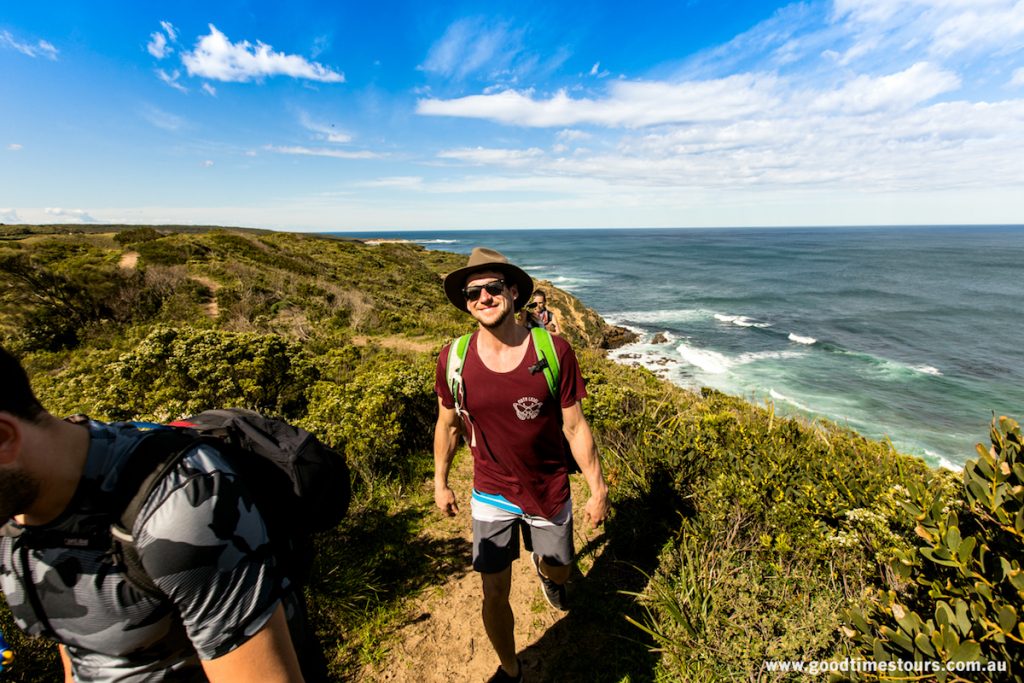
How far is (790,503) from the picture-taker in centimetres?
330

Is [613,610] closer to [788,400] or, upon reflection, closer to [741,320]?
[788,400]

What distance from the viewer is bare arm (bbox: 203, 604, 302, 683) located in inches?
40.7

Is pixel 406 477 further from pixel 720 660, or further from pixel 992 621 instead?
pixel 992 621

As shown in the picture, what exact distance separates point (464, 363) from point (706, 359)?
22881mm

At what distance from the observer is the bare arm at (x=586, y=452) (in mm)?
2541

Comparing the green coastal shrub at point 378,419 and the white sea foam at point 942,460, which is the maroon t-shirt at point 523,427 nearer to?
the green coastal shrub at point 378,419

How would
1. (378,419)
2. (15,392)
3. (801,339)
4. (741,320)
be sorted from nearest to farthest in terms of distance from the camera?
(15,392), (378,419), (801,339), (741,320)

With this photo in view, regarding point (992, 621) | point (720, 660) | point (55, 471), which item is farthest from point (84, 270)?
point (992, 621)

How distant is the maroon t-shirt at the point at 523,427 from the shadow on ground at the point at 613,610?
122 cm

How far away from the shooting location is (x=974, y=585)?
1.71 meters

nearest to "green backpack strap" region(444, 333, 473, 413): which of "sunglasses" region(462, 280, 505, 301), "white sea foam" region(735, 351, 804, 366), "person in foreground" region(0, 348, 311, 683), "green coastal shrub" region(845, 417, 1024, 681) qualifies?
"sunglasses" region(462, 280, 505, 301)

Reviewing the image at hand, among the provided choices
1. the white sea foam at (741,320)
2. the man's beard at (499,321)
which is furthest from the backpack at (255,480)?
the white sea foam at (741,320)

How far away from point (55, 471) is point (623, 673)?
129 inches

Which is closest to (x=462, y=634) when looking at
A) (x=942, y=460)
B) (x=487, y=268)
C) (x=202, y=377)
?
(x=487, y=268)
